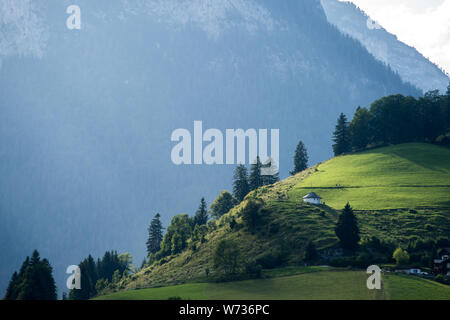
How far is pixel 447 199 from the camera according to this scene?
89.9 metres

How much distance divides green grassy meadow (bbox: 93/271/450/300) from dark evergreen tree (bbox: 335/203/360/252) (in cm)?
897

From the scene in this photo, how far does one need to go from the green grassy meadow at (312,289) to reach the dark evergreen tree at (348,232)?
8974 mm

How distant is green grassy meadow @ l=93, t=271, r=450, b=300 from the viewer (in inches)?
2188

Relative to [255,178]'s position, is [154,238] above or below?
below

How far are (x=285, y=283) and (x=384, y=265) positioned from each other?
15830 mm

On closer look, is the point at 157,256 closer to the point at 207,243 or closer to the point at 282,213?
the point at 207,243

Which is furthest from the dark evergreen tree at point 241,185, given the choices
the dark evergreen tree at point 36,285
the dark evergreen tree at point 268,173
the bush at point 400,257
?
the dark evergreen tree at point 36,285

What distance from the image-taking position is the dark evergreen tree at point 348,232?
2908 inches

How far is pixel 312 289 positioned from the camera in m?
59.0

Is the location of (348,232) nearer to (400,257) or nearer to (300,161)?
(400,257)

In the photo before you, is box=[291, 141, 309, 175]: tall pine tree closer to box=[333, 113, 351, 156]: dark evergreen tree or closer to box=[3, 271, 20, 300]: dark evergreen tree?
box=[333, 113, 351, 156]: dark evergreen tree

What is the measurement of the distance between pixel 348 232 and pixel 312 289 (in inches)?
731

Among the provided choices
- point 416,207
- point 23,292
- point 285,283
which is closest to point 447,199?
point 416,207

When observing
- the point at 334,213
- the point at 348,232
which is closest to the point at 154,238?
the point at 334,213
